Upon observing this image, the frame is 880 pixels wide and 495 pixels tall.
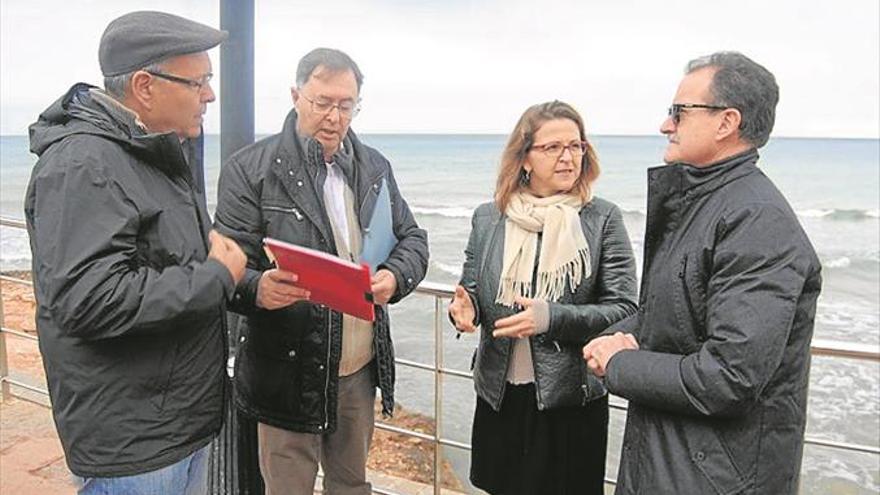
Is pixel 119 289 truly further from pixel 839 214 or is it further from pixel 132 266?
pixel 839 214

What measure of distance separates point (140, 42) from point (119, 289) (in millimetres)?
545

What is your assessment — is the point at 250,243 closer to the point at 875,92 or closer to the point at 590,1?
the point at 590,1

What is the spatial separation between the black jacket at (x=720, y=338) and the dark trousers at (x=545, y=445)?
453 millimetres

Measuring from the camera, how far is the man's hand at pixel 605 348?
1546 mm

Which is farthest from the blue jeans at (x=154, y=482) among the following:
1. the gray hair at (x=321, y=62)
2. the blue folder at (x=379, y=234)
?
the gray hair at (x=321, y=62)

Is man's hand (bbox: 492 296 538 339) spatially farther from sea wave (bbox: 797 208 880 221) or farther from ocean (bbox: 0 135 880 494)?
sea wave (bbox: 797 208 880 221)

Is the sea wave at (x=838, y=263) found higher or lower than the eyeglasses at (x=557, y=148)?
lower

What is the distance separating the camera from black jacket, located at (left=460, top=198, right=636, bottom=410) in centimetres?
193

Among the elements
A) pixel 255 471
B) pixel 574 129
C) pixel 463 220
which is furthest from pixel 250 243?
pixel 463 220

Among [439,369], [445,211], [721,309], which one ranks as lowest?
[445,211]

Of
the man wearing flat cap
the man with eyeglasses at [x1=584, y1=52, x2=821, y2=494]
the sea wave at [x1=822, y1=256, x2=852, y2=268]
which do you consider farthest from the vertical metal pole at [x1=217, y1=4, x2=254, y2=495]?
the sea wave at [x1=822, y1=256, x2=852, y2=268]

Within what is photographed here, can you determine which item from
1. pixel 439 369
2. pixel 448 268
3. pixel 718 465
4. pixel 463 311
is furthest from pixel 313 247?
pixel 448 268

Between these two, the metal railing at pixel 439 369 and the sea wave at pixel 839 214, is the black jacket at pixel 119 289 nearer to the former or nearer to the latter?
the metal railing at pixel 439 369

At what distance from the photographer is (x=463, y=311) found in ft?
6.76
